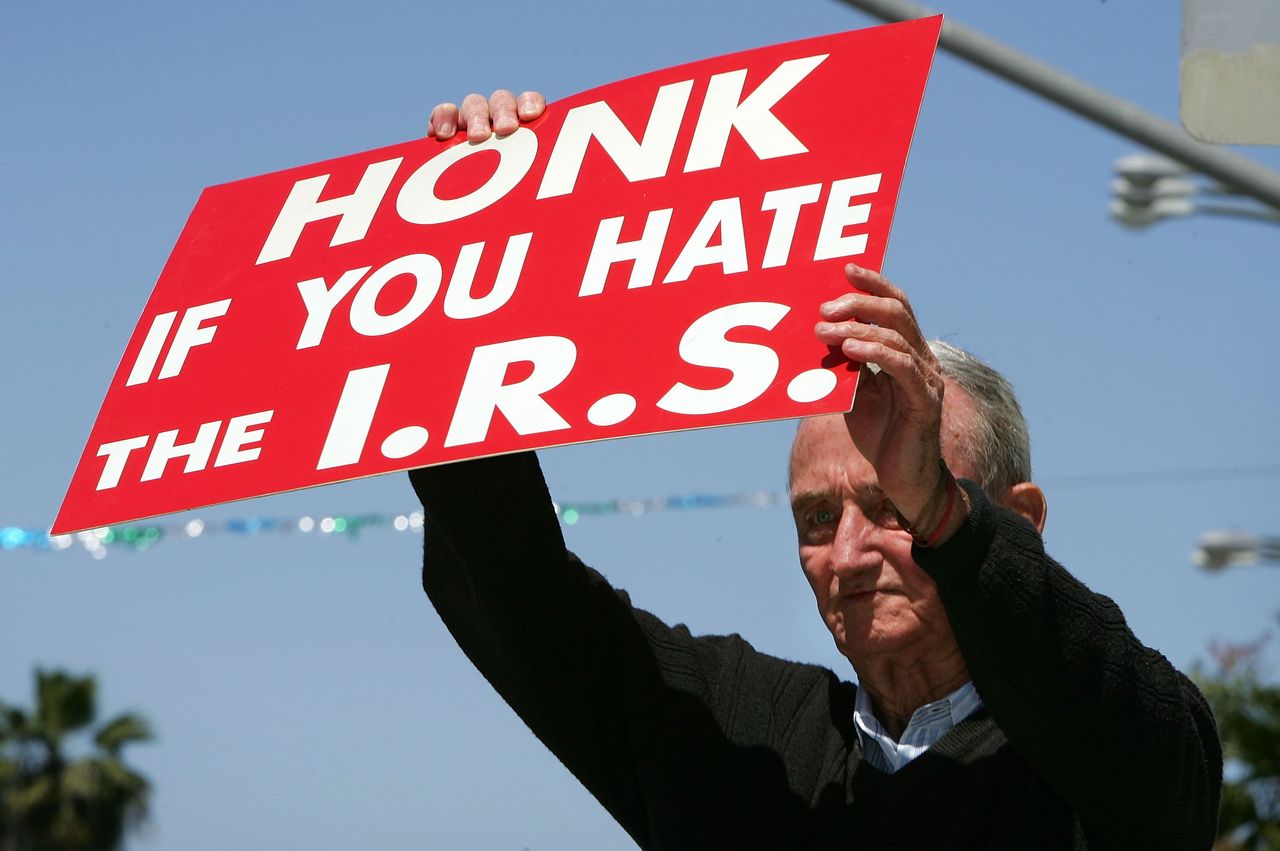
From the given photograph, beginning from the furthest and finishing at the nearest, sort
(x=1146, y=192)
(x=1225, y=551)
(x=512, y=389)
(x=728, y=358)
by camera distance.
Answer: (x=1225, y=551)
(x=1146, y=192)
(x=512, y=389)
(x=728, y=358)

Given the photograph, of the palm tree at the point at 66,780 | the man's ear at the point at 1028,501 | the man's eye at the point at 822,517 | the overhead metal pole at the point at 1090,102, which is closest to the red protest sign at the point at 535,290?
the man's eye at the point at 822,517

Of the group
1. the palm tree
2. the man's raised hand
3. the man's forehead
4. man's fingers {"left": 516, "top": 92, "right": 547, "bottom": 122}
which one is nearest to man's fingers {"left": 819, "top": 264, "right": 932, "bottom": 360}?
the man's raised hand

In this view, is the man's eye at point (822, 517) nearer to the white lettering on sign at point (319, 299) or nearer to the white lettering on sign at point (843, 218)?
the white lettering on sign at point (843, 218)

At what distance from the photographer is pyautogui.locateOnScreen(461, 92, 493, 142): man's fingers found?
302cm

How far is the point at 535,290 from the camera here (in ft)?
8.87

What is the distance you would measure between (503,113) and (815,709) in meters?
1.01

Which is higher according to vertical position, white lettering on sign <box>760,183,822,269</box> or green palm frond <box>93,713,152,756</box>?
green palm frond <box>93,713,152,756</box>

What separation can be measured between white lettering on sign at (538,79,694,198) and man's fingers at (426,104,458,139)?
21 cm

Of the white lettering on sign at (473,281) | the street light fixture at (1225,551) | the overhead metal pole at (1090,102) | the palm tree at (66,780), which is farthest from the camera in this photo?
the palm tree at (66,780)

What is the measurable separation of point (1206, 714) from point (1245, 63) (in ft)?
3.33

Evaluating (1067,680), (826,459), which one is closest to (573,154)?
(826,459)

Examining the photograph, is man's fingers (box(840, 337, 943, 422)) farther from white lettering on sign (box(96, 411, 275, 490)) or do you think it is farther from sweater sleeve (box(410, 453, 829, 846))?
white lettering on sign (box(96, 411, 275, 490))

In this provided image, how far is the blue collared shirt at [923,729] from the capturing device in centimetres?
278

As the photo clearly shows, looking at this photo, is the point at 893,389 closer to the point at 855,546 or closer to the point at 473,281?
the point at 855,546
